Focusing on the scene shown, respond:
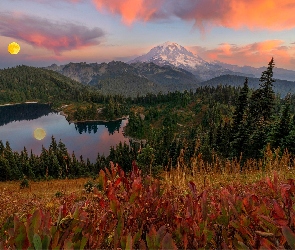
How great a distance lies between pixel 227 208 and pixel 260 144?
3894 centimetres

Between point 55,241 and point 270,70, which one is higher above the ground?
point 270,70

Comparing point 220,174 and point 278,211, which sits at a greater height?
point 278,211

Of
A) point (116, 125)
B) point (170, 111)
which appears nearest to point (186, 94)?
point (170, 111)

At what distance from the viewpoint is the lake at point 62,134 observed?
12369 cm

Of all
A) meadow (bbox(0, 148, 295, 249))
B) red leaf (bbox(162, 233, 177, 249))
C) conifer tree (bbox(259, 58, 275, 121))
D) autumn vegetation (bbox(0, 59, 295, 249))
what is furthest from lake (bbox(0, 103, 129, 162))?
red leaf (bbox(162, 233, 177, 249))

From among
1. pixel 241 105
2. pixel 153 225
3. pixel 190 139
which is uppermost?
pixel 153 225

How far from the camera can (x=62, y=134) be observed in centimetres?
14862

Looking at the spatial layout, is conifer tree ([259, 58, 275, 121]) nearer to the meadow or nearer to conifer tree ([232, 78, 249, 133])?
conifer tree ([232, 78, 249, 133])

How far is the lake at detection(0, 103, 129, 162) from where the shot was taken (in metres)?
124

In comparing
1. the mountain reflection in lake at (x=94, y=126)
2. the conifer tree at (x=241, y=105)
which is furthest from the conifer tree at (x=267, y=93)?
A: the mountain reflection in lake at (x=94, y=126)

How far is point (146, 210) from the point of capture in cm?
248

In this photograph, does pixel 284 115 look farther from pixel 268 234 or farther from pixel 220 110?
pixel 220 110

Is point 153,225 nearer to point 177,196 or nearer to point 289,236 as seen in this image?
point 289,236

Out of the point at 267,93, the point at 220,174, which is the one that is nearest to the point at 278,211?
the point at 220,174
